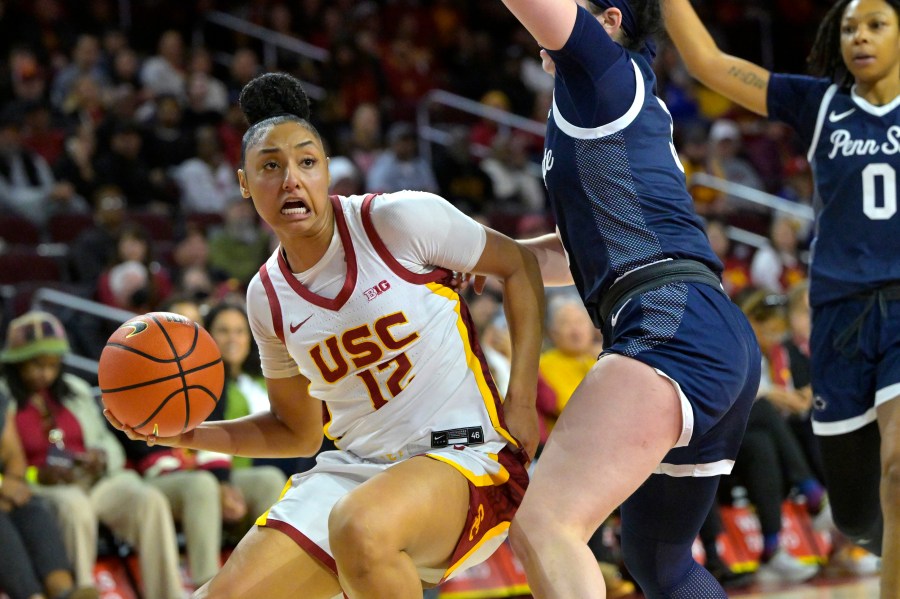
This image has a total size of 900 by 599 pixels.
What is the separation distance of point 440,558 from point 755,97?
7.75ft

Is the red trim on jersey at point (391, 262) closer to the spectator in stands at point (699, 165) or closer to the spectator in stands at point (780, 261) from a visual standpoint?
the spectator in stands at point (780, 261)

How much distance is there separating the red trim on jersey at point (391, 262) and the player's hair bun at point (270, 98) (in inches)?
15.5

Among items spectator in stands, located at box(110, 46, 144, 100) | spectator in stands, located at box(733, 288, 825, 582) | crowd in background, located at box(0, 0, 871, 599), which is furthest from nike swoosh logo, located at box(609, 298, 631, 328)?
spectator in stands, located at box(110, 46, 144, 100)

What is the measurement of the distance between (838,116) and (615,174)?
177cm

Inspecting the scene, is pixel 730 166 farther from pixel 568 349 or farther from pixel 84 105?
pixel 84 105

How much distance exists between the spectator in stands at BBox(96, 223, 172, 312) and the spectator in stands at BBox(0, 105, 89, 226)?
1420mm

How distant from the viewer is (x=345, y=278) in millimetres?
3838

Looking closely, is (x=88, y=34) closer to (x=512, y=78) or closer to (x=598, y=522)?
(x=512, y=78)

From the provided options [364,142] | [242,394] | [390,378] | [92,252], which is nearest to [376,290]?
[390,378]

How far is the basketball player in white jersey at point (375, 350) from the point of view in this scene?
3.74 metres

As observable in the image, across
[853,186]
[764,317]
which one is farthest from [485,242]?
[764,317]

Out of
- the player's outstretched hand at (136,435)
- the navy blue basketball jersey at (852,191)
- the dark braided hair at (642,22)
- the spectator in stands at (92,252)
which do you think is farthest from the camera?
the spectator in stands at (92,252)

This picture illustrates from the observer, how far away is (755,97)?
194 inches

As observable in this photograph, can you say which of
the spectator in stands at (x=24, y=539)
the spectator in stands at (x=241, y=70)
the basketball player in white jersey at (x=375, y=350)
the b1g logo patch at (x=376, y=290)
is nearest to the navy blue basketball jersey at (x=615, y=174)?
the basketball player in white jersey at (x=375, y=350)
